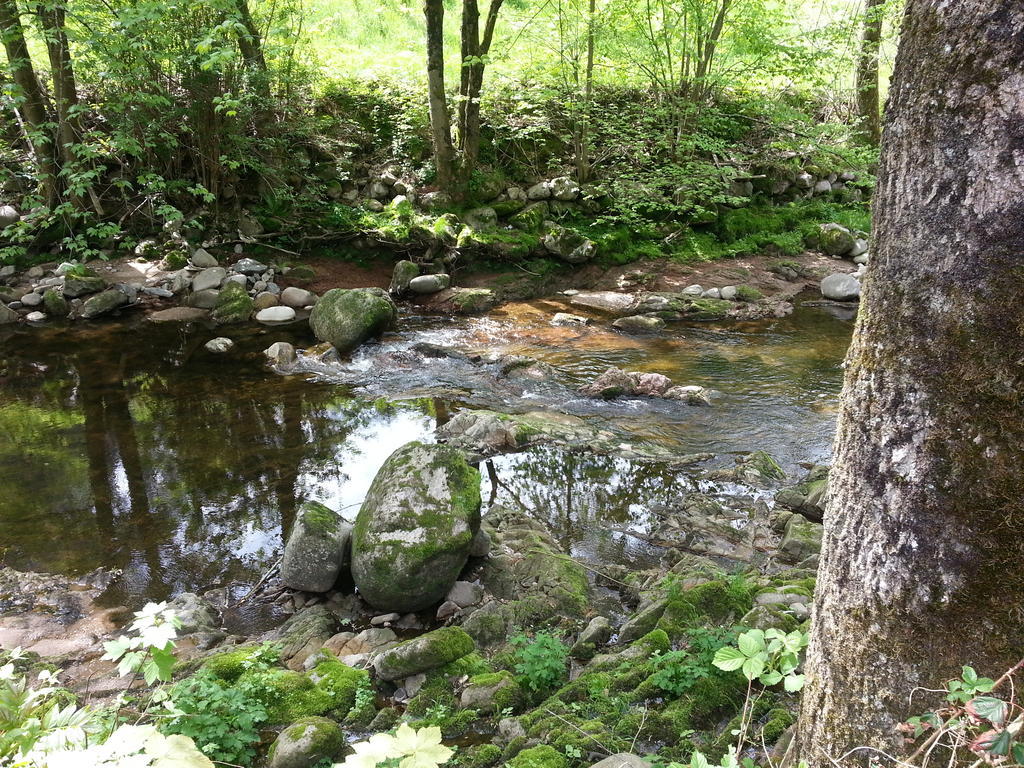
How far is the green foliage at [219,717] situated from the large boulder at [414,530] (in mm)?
1140

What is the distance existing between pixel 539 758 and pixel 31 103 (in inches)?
500

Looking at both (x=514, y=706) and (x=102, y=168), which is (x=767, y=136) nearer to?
(x=102, y=168)

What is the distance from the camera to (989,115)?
1.38 meters

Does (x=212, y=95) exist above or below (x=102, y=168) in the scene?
above

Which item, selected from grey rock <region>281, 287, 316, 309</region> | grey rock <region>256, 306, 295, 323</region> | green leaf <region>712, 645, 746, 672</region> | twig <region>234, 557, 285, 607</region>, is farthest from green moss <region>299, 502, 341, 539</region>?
grey rock <region>281, 287, 316, 309</region>

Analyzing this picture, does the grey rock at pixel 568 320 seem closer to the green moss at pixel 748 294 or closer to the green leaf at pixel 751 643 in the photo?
the green moss at pixel 748 294

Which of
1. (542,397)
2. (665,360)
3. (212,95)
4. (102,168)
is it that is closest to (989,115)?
(542,397)

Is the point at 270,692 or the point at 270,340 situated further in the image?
the point at 270,340

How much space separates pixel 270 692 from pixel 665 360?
22.8 ft

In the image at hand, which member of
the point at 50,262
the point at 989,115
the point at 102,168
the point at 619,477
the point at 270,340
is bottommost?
the point at 619,477

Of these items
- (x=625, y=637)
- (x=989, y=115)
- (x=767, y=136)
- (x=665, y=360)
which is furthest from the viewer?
(x=767, y=136)

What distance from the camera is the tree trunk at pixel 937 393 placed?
4.58ft

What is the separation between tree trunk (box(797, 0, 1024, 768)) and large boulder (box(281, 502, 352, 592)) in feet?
11.4

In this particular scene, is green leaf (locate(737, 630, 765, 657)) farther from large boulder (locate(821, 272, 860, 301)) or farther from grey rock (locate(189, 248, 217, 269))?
grey rock (locate(189, 248, 217, 269))
